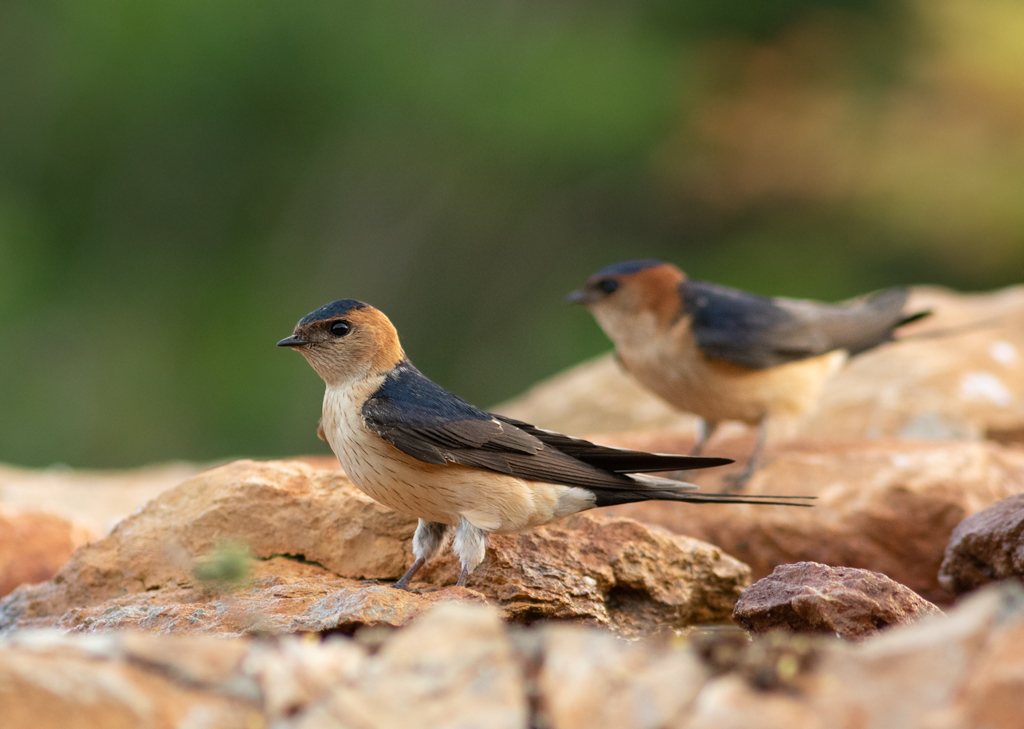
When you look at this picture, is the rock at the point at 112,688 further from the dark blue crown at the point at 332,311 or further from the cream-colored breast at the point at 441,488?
the dark blue crown at the point at 332,311

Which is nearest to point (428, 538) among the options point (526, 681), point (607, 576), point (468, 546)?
point (468, 546)

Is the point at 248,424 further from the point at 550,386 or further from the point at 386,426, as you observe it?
the point at 386,426

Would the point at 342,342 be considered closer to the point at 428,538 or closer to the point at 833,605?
the point at 428,538

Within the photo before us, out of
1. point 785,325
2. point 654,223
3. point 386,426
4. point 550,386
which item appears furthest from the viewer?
point 654,223

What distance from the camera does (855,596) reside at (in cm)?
287

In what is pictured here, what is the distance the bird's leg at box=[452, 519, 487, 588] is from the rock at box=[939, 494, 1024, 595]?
1.59 meters

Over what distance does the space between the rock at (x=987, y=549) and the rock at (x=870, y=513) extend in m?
0.68

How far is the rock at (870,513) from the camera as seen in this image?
180 inches

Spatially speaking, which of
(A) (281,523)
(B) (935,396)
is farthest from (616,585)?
(B) (935,396)

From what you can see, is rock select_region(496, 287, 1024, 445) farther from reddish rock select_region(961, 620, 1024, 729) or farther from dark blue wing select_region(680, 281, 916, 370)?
reddish rock select_region(961, 620, 1024, 729)

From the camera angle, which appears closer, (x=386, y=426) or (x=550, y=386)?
(x=386, y=426)

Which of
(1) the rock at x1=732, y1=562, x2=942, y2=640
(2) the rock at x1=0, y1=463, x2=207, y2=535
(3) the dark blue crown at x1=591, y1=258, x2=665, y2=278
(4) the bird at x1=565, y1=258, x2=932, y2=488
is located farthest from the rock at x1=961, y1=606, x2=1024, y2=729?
(2) the rock at x1=0, y1=463, x2=207, y2=535

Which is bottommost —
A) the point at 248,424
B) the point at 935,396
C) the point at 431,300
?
the point at 248,424

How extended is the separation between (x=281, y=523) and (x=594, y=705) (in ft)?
7.12
